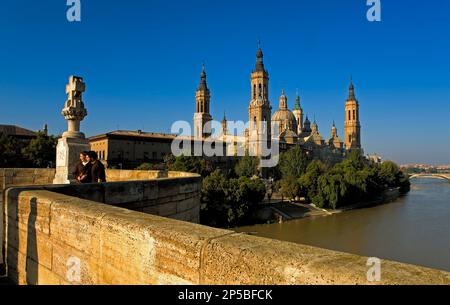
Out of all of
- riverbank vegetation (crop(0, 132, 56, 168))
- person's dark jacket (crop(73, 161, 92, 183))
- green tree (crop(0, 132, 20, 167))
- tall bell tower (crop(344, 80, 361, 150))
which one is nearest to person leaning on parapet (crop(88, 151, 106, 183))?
person's dark jacket (crop(73, 161, 92, 183))

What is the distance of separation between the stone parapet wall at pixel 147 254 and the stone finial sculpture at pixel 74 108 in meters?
4.04

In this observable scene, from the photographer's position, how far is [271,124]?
3583 inches

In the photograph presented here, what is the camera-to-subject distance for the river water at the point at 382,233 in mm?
24922

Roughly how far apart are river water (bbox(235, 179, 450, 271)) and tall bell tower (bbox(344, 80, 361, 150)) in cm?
7285

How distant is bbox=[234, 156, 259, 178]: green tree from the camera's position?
6588cm

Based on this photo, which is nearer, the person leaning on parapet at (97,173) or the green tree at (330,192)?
the person leaning on parapet at (97,173)

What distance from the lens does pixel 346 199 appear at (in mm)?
51625

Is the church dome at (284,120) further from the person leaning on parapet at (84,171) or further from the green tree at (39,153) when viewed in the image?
the person leaning on parapet at (84,171)

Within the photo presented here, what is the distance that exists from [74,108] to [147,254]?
670 cm

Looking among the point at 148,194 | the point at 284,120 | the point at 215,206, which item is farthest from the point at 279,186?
the point at 148,194

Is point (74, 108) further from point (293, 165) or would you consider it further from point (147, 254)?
point (293, 165)

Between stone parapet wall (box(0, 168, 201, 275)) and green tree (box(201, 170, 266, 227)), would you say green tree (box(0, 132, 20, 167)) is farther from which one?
stone parapet wall (box(0, 168, 201, 275))

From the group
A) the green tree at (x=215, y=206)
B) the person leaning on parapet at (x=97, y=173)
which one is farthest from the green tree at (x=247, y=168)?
the person leaning on parapet at (x=97, y=173)

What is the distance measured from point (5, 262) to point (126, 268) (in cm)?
305
